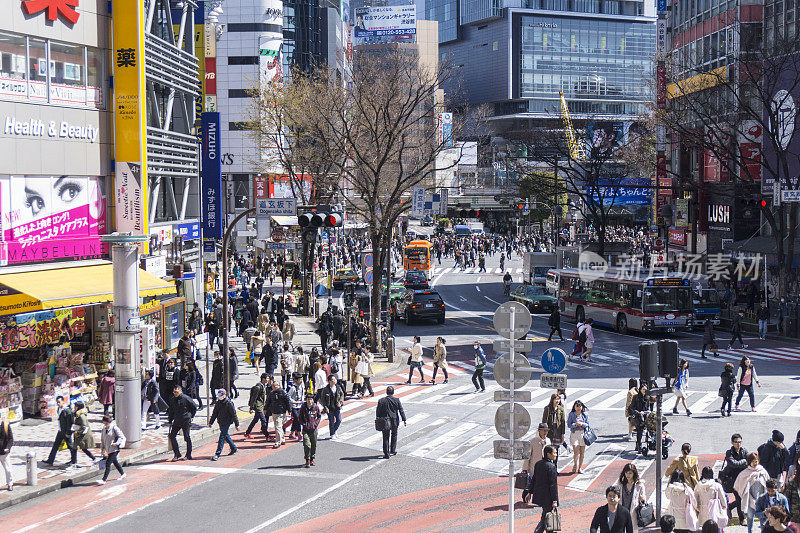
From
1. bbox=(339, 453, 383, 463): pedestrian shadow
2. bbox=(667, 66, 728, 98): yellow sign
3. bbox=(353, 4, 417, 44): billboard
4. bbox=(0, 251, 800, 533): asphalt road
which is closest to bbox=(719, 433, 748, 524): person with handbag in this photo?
bbox=(0, 251, 800, 533): asphalt road

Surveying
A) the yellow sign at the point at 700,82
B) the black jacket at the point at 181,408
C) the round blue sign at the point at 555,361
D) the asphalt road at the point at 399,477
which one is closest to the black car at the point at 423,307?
the asphalt road at the point at 399,477

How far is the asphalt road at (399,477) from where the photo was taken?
1636 centimetres

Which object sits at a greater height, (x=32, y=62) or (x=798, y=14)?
(x=798, y=14)

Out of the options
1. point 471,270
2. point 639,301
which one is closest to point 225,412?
point 639,301

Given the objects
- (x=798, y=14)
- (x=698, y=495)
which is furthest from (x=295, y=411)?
(x=798, y=14)

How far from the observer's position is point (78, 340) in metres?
27.2

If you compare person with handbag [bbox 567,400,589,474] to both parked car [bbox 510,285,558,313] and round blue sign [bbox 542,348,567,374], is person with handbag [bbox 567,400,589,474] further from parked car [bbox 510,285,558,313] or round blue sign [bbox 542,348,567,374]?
parked car [bbox 510,285,558,313]

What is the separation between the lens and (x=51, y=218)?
2533 cm

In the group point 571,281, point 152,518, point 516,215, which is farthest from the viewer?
point 516,215

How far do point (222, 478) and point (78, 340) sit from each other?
10.1m

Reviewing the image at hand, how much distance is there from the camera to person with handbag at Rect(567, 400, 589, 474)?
62.7 feet

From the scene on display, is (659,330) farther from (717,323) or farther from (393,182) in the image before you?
(393,182)

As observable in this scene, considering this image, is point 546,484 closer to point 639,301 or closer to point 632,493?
point 632,493

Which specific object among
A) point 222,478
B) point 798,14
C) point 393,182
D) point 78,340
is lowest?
point 222,478
